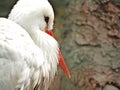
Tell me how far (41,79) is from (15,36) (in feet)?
0.91

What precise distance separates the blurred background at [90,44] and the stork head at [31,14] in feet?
3.12

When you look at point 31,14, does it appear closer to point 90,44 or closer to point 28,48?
point 28,48

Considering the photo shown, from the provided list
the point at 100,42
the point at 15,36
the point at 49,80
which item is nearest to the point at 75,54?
the point at 100,42

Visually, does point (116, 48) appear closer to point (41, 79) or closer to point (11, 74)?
point (41, 79)

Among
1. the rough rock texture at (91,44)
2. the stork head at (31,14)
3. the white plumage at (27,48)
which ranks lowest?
the rough rock texture at (91,44)

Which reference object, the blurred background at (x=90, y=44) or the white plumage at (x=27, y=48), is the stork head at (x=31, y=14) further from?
the blurred background at (x=90, y=44)

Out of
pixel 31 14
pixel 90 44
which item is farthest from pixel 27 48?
pixel 90 44

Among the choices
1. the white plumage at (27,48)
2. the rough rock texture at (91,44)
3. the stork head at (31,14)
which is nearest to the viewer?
the white plumage at (27,48)

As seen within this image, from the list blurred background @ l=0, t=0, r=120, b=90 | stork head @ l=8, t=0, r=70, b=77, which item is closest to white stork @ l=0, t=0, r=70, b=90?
stork head @ l=8, t=0, r=70, b=77

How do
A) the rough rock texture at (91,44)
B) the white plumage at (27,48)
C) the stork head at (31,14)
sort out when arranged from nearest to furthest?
1. the white plumage at (27,48)
2. the stork head at (31,14)
3. the rough rock texture at (91,44)

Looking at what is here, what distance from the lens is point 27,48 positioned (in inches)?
95.5

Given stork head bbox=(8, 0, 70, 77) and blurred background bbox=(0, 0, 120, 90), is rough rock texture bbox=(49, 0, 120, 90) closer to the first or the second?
blurred background bbox=(0, 0, 120, 90)

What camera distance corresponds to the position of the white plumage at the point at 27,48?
2369 millimetres

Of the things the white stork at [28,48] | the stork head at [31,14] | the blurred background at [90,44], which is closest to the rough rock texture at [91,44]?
the blurred background at [90,44]
